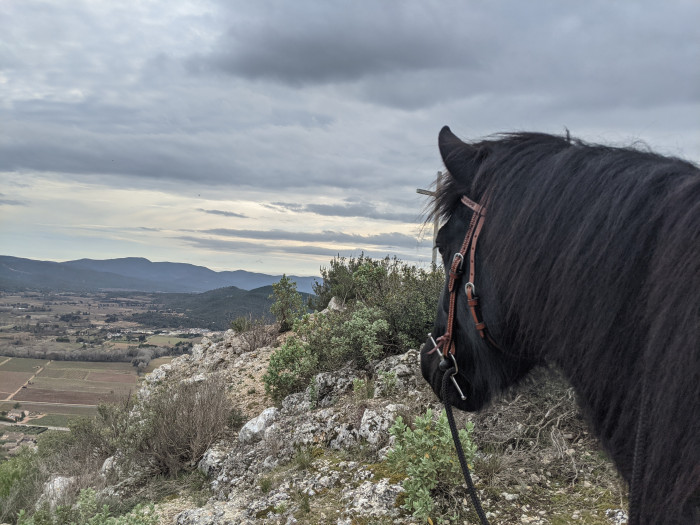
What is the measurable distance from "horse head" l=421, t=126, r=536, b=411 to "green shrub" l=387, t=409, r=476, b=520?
58.6 inches

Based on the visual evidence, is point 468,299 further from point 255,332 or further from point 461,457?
point 255,332

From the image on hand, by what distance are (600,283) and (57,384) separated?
46145 mm

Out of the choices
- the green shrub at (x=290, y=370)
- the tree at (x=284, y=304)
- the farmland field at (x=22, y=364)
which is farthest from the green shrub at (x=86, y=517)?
the farmland field at (x=22, y=364)

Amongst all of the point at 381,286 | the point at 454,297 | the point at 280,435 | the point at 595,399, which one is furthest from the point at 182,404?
the point at 595,399

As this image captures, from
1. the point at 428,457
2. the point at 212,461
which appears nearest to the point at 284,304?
the point at 212,461

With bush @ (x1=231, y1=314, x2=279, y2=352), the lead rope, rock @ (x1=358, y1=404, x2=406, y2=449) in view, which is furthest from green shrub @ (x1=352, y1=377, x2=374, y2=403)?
bush @ (x1=231, y1=314, x2=279, y2=352)

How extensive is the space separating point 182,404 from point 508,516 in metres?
4.48

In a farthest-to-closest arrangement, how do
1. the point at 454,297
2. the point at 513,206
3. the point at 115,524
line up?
the point at 115,524 → the point at 454,297 → the point at 513,206

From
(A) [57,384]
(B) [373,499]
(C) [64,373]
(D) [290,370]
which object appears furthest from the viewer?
(C) [64,373]

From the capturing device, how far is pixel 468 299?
1.55m

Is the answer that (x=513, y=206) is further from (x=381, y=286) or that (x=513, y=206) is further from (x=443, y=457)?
(x=381, y=286)

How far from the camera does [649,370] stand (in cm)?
108

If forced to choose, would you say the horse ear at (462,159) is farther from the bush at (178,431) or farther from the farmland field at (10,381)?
the farmland field at (10,381)

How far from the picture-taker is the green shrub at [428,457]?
10.3 ft
